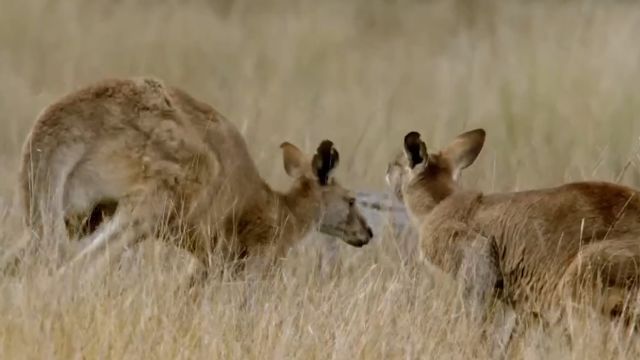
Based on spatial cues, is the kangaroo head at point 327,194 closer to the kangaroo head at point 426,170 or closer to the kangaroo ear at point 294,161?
the kangaroo ear at point 294,161

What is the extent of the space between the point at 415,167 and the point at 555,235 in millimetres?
1096

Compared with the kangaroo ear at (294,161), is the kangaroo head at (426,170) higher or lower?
higher

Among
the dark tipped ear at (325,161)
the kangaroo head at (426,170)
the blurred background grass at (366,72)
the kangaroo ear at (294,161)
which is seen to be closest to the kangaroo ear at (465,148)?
the kangaroo head at (426,170)

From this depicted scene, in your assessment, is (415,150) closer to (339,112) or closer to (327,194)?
(327,194)

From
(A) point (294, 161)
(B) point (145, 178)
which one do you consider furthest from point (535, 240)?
(A) point (294, 161)

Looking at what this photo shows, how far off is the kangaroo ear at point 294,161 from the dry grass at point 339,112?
1.31ft

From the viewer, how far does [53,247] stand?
329 inches

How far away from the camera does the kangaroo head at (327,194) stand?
397 inches

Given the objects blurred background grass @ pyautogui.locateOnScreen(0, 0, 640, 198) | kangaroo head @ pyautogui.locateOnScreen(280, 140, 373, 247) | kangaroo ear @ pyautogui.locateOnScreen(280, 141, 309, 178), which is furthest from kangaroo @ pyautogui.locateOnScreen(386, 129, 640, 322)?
blurred background grass @ pyautogui.locateOnScreen(0, 0, 640, 198)

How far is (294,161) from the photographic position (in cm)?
1029

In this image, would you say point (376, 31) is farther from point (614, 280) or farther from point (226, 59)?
point (614, 280)

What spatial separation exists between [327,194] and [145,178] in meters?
1.40

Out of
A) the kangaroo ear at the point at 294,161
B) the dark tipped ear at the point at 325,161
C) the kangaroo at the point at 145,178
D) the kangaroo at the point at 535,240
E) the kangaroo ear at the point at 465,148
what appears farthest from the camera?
the kangaroo ear at the point at 294,161

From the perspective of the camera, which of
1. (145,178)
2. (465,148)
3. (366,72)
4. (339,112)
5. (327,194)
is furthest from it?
(366,72)
